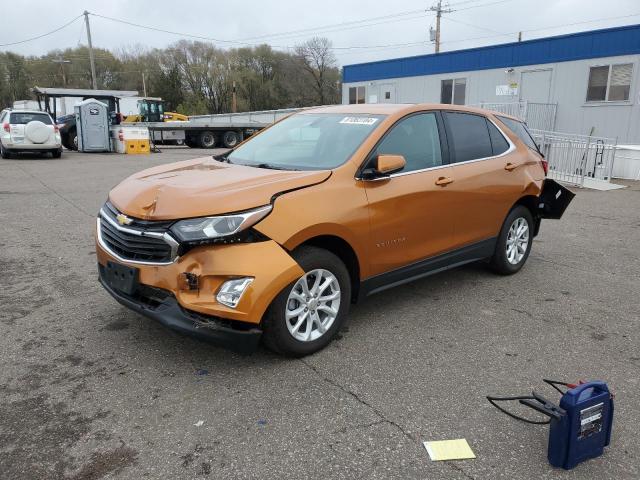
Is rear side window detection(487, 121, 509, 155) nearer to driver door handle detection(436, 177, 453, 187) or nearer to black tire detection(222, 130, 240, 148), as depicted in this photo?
driver door handle detection(436, 177, 453, 187)

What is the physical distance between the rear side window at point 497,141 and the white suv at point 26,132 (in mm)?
18012

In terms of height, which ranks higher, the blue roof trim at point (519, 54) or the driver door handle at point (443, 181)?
the blue roof trim at point (519, 54)

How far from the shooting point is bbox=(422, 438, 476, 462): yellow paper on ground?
264 cm

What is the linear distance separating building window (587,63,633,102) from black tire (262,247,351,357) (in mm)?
17646

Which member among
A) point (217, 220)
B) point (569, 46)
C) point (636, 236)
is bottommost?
point (636, 236)

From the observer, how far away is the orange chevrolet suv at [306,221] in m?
3.18

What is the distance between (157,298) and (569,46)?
19.9 metres

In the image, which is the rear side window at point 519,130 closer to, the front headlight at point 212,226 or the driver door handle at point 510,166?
the driver door handle at point 510,166

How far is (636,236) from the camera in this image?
7770 mm

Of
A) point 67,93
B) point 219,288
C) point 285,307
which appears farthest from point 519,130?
point 67,93

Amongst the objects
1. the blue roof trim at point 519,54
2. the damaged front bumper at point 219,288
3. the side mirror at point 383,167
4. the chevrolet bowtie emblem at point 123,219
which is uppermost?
the blue roof trim at point 519,54

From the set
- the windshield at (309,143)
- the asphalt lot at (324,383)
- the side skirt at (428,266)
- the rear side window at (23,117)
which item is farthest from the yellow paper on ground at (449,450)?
the rear side window at (23,117)

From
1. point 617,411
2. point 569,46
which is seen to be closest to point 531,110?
point 569,46

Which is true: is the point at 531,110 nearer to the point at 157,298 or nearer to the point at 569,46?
the point at 569,46
